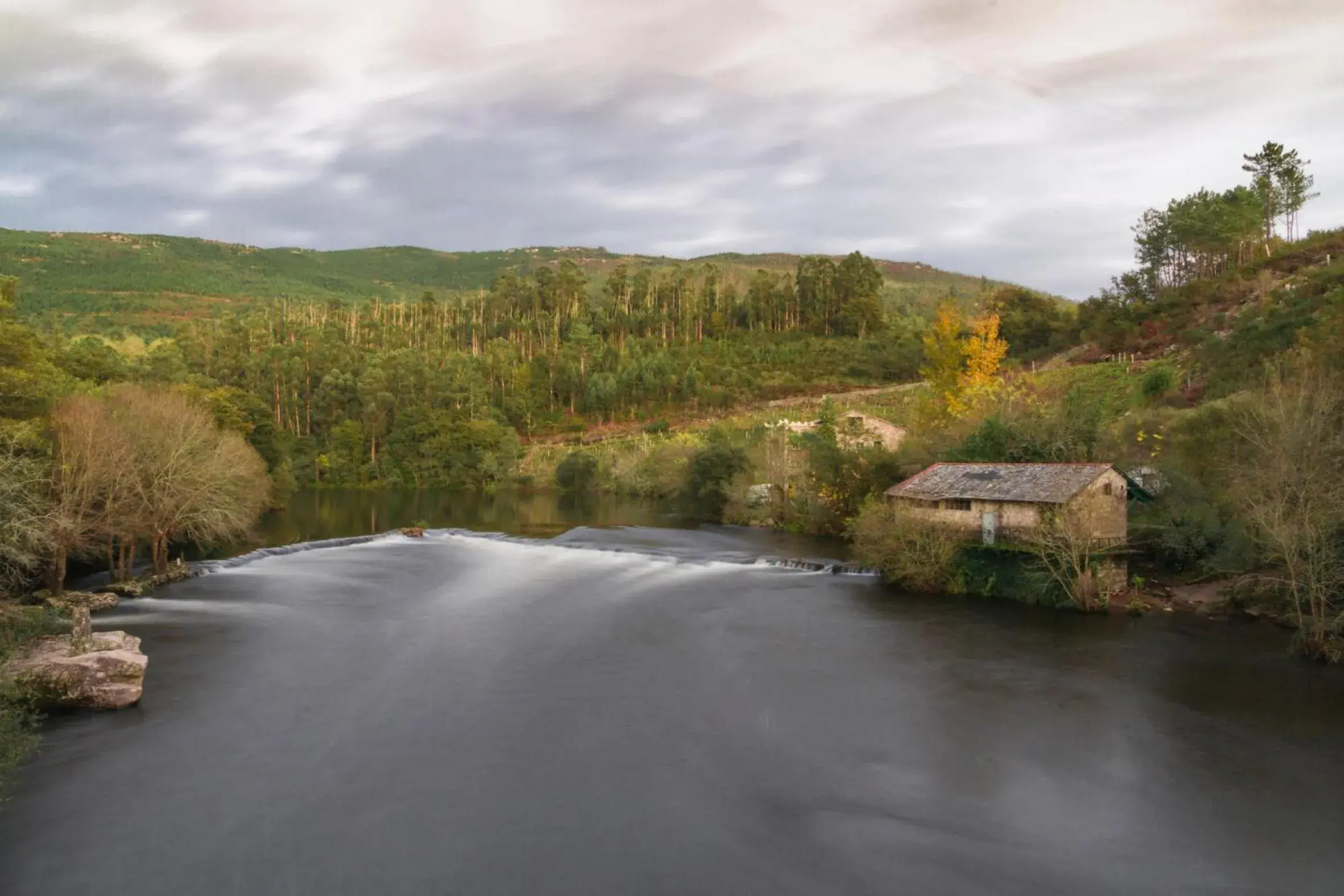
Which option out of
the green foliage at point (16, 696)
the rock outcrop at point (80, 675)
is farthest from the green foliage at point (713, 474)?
the rock outcrop at point (80, 675)

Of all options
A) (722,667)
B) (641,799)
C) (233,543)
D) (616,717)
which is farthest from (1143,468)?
(233,543)

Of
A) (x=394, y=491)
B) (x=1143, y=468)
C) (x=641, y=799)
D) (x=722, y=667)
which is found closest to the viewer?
(x=641, y=799)

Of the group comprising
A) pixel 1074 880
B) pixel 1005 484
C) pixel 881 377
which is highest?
pixel 881 377

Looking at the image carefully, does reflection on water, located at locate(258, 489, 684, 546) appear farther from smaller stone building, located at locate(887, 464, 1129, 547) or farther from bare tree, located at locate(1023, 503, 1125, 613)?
bare tree, located at locate(1023, 503, 1125, 613)

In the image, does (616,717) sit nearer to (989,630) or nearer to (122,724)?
(122,724)

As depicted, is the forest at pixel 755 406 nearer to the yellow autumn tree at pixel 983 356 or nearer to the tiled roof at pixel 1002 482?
the yellow autumn tree at pixel 983 356
